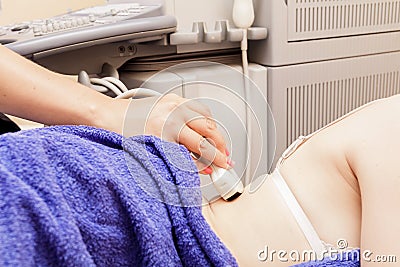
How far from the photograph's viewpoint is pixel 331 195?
616mm

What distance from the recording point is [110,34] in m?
0.92

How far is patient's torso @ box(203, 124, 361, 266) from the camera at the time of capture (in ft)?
1.98

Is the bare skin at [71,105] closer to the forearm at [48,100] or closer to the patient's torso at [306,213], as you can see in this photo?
the forearm at [48,100]

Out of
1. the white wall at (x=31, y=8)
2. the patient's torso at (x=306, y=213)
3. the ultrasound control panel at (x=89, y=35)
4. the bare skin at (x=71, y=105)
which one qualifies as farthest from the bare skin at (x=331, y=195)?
the white wall at (x=31, y=8)

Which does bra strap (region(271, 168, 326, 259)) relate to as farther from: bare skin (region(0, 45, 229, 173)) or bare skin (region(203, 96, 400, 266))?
→ bare skin (region(0, 45, 229, 173))

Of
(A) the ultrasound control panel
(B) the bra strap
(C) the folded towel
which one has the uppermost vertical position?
(A) the ultrasound control panel

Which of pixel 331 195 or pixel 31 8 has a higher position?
pixel 31 8

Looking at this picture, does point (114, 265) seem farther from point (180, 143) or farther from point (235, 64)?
point (235, 64)

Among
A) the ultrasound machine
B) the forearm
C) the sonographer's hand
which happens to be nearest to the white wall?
the ultrasound machine

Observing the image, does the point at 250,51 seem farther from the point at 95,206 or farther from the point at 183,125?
the point at 95,206

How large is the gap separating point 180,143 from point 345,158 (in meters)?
0.22

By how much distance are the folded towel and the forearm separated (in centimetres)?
14

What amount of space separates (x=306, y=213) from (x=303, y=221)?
0.5 inches

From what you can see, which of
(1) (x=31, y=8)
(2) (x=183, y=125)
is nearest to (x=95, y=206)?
(2) (x=183, y=125)
